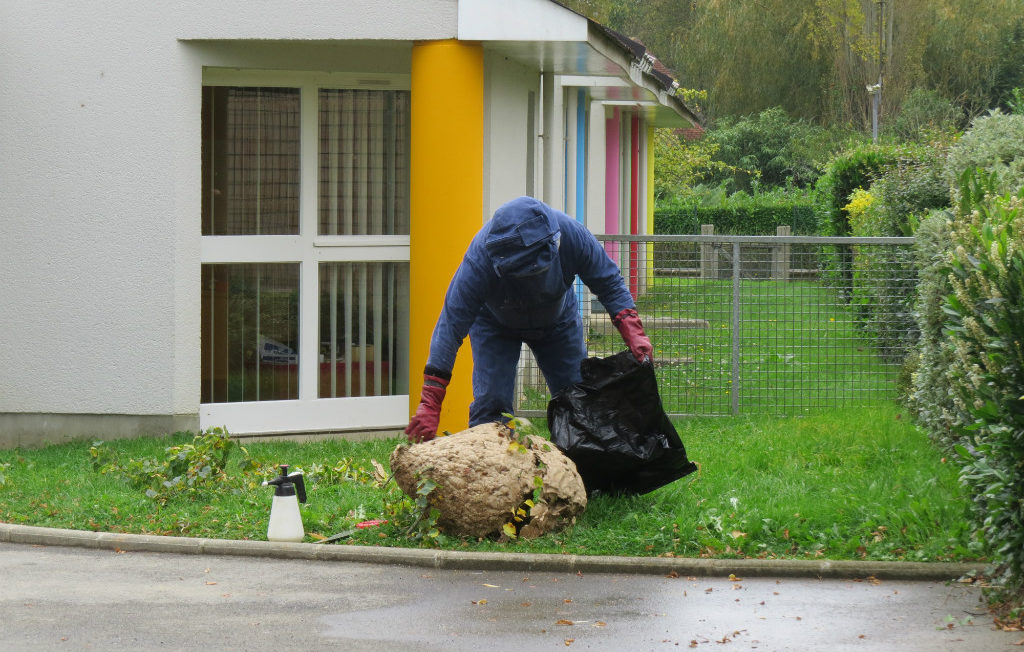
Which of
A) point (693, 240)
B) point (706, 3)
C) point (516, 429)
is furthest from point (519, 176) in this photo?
point (706, 3)

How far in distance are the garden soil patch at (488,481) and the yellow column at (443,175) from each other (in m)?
3.21

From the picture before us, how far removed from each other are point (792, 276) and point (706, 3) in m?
46.7

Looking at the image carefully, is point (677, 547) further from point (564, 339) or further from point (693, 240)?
point (693, 240)

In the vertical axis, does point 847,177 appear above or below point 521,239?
above

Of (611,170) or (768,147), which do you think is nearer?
(611,170)

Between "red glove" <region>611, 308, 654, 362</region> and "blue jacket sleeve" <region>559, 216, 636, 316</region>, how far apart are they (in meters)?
0.06

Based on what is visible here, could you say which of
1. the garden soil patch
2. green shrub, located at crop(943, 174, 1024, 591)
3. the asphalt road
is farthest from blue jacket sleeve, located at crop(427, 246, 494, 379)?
green shrub, located at crop(943, 174, 1024, 591)

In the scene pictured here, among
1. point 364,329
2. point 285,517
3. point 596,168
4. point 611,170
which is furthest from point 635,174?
point 285,517

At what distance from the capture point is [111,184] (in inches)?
419

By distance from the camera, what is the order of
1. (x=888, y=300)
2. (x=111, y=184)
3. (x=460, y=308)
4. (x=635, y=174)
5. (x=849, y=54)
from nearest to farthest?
(x=460, y=308)
(x=111, y=184)
(x=888, y=300)
(x=635, y=174)
(x=849, y=54)

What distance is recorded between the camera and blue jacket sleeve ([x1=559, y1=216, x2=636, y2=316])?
25.4 feet

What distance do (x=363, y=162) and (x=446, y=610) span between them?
5819 mm

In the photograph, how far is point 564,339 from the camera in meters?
8.22

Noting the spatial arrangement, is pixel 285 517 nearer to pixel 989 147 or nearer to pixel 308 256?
pixel 308 256
